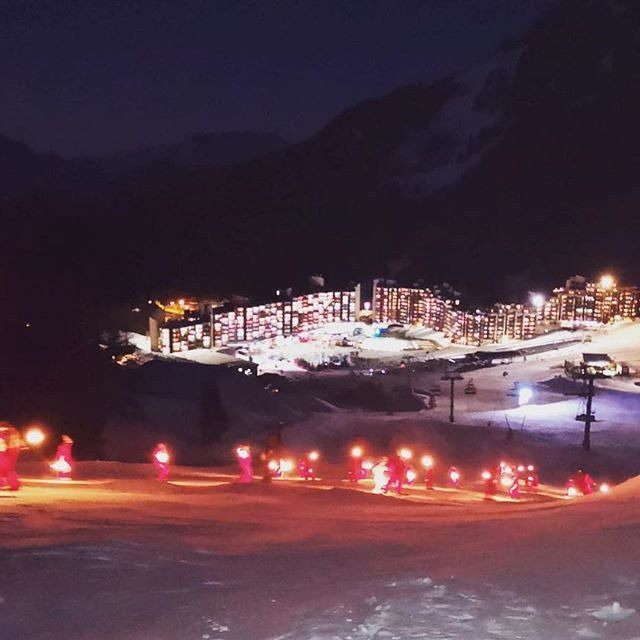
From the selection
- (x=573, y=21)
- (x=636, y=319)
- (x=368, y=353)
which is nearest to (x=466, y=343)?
(x=368, y=353)

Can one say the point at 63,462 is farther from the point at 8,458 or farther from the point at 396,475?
the point at 396,475

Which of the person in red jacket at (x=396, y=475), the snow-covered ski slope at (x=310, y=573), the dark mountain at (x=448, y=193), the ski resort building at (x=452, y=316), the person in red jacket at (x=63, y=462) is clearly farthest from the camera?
the dark mountain at (x=448, y=193)

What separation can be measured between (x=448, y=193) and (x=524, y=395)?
72327mm

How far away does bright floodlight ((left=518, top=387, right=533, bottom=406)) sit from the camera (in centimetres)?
3356

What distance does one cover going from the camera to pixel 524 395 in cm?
3422

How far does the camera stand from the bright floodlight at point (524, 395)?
33.6 m

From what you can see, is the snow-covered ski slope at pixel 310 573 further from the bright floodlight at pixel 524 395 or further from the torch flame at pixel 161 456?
the bright floodlight at pixel 524 395

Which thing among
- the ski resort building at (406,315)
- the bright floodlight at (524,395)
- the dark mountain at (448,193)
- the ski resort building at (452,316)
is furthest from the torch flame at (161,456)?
the dark mountain at (448,193)

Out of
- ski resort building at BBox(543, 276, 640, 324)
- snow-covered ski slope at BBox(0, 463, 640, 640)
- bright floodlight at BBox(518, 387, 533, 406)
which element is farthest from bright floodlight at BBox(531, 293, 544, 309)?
snow-covered ski slope at BBox(0, 463, 640, 640)

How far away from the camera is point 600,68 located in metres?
109

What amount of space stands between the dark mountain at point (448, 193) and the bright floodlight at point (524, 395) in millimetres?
32301

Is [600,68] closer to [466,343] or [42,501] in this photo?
[466,343]

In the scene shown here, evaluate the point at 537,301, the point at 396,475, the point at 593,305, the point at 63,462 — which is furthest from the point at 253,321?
the point at 63,462

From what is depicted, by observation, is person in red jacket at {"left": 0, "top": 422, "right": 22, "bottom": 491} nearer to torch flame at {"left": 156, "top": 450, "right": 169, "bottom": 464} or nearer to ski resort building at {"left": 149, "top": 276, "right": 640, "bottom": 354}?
torch flame at {"left": 156, "top": 450, "right": 169, "bottom": 464}
